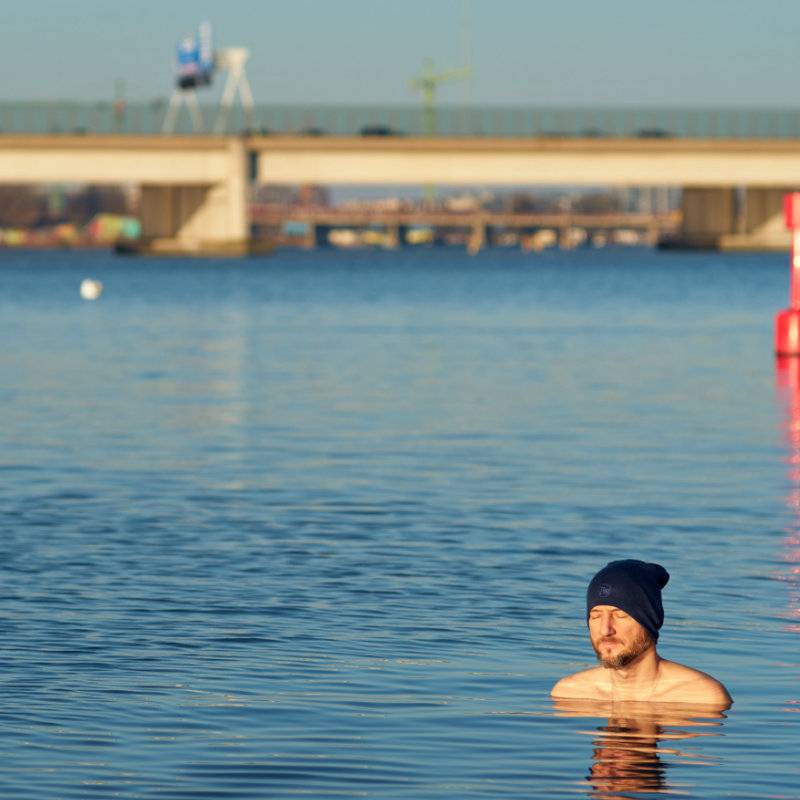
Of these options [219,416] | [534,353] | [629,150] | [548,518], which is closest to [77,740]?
[548,518]

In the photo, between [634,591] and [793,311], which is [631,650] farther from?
[793,311]

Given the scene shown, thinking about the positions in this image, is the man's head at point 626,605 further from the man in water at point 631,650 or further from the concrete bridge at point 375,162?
the concrete bridge at point 375,162

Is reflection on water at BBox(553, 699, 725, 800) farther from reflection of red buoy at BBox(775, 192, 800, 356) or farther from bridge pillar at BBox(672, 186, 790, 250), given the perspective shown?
bridge pillar at BBox(672, 186, 790, 250)

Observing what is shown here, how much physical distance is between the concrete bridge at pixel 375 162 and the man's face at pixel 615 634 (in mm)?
149696

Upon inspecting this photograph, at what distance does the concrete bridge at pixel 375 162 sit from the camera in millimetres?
161000

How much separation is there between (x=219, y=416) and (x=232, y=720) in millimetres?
25827

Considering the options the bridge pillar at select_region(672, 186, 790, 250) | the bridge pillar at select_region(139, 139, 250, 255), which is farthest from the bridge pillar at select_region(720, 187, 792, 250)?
the bridge pillar at select_region(139, 139, 250, 255)

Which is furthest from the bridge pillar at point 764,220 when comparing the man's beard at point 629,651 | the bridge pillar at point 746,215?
the man's beard at point 629,651

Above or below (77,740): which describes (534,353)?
below

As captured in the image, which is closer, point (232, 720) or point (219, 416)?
point (232, 720)

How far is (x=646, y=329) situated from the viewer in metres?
73.6

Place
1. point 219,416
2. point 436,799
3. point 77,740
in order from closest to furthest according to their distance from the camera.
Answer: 1. point 436,799
2. point 77,740
3. point 219,416

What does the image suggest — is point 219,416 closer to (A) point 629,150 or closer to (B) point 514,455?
(B) point 514,455

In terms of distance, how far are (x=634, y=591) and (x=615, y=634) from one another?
0.42m
